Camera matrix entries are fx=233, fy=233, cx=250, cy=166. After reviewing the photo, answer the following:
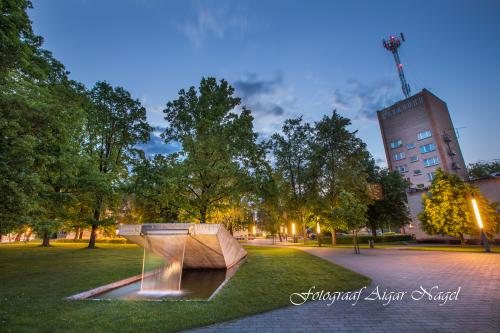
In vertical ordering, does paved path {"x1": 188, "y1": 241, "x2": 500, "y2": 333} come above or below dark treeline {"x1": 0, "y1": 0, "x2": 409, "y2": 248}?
below

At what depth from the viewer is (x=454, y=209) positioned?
74.7ft

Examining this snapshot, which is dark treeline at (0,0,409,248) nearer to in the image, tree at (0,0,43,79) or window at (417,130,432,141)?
tree at (0,0,43,79)

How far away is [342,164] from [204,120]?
72.6ft

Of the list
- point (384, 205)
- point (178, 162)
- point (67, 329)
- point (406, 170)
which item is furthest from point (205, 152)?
point (406, 170)

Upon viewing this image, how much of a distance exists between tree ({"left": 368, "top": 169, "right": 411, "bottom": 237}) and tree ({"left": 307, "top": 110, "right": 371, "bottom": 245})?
8034 mm

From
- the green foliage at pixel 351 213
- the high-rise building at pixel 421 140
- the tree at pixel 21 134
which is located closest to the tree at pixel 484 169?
the high-rise building at pixel 421 140

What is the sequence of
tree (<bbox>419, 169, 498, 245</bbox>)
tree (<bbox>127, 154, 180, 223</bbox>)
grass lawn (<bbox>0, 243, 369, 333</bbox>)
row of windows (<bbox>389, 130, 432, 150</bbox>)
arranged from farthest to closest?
row of windows (<bbox>389, 130, 432, 150</bbox>), tree (<bbox>419, 169, 498, 245</bbox>), tree (<bbox>127, 154, 180, 223</bbox>), grass lawn (<bbox>0, 243, 369, 333</bbox>)

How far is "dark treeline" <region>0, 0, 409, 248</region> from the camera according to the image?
10047mm

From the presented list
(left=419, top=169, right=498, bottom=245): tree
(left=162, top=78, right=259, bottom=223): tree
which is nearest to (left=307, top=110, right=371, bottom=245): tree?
(left=419, top=169, right=498, bottom=245): tree

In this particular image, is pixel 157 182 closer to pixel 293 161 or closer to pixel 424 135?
pixel 293 161

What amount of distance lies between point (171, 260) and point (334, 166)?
26975mm

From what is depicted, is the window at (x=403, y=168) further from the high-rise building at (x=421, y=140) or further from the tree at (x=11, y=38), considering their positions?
the tree at (x=11, y=38)

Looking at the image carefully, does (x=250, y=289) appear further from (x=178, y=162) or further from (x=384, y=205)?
(x=384, y=205)

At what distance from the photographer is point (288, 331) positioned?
452cm
